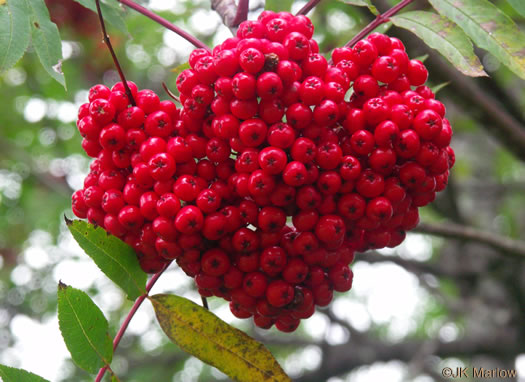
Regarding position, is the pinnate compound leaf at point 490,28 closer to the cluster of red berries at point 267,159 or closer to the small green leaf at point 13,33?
the cluster of red berries at point 267,159

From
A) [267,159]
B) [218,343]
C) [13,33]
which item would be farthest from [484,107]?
[13,33]

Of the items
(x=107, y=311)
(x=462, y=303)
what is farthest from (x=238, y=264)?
(x=107, y=311)

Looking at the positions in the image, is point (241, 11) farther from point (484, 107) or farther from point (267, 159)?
point (484, 107)

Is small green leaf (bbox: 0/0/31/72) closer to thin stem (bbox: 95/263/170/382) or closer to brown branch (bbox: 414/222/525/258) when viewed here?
thin stem (bbox: 95/263/170/382)

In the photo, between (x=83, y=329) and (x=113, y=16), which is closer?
(x=83, y=329)

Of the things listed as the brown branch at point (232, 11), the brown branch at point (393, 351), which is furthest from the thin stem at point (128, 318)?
the brown branch at point (393, 351)

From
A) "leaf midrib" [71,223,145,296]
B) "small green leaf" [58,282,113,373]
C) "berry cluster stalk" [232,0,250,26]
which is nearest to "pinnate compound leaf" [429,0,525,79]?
"berry cluster stalk" [232,0,250,26]

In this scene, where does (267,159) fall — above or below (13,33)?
below
